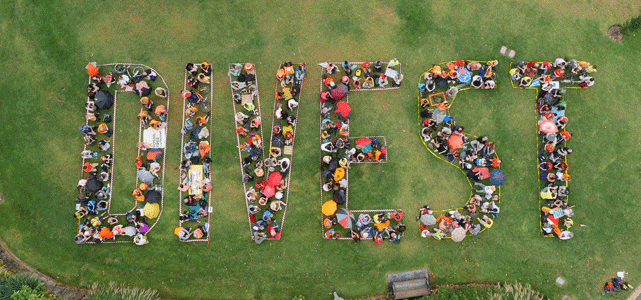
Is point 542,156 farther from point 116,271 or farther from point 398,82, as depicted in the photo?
point 116,271

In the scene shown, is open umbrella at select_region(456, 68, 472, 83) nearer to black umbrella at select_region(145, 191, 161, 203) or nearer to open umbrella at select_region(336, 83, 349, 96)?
open umbrella at select_region(336, 83, 349, 96)

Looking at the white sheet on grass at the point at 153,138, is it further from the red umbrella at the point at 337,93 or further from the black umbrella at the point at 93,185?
the red umbrella at the point at 337,93

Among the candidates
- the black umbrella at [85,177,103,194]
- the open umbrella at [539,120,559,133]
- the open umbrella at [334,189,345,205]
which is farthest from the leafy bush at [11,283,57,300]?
the open umbrella at [539,120,559,133]

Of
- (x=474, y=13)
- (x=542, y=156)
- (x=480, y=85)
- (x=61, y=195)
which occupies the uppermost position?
(x=474, y=13)

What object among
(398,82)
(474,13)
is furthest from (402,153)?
(474,13)

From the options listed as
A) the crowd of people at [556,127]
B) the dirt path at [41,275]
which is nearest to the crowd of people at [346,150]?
the crowd of people at [556,127]

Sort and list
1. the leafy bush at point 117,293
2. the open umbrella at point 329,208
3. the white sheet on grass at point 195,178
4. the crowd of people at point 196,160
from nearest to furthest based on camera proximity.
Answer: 1. the leafy bush at point 117,293
2. the open umbrella at point 329,208
3. the crowd of people at point 196,160
4. the white sheet on grass at point 195,178
